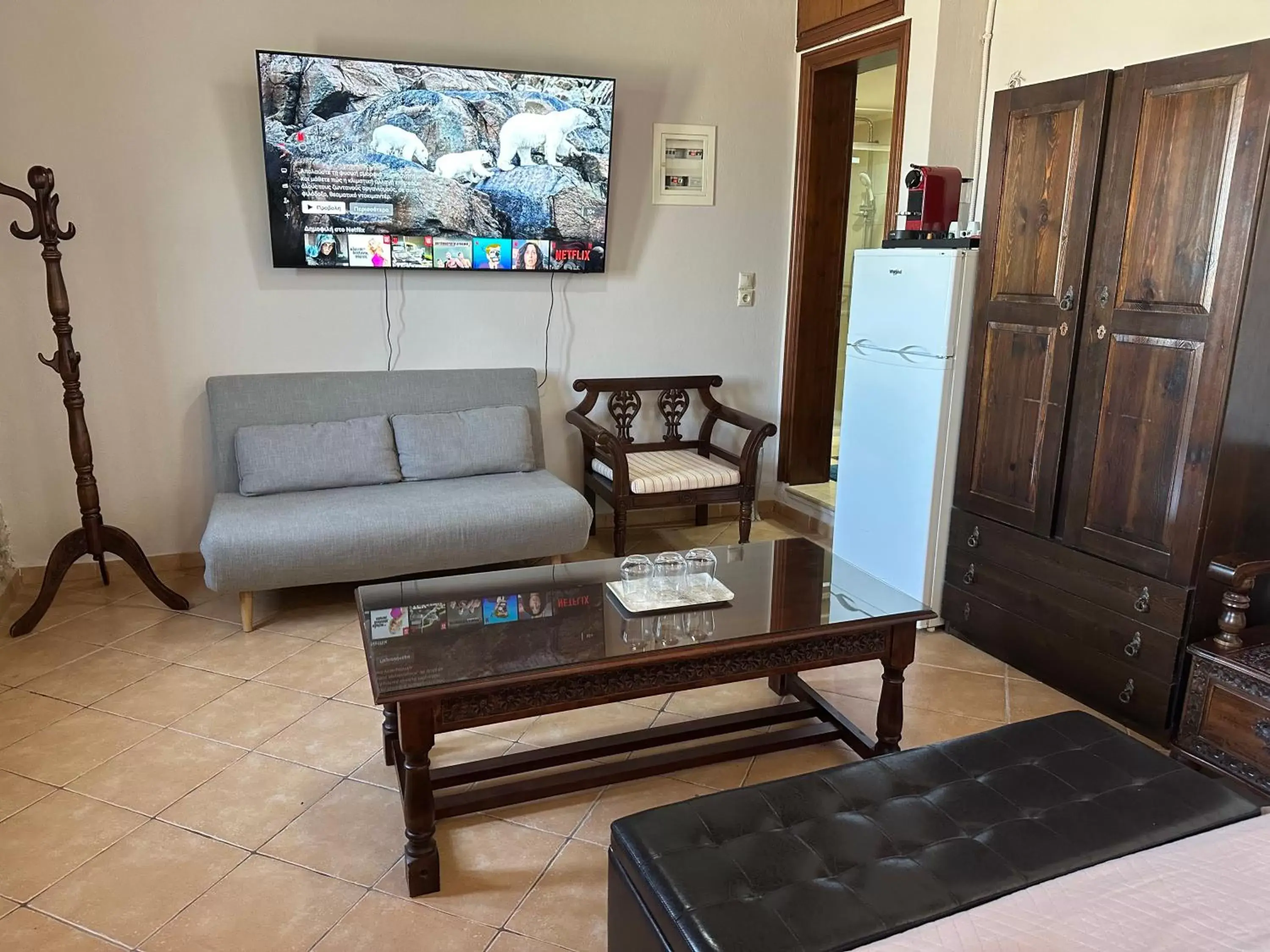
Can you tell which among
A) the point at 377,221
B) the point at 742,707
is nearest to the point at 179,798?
the point at 742,707

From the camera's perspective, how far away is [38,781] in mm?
2285

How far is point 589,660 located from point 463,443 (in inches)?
77.8

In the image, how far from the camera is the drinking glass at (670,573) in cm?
230

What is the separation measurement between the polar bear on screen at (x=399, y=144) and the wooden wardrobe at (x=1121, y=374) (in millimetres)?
2137

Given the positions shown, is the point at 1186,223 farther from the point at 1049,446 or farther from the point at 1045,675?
the point at 1045,675

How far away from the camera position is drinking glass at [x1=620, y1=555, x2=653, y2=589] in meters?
2.31

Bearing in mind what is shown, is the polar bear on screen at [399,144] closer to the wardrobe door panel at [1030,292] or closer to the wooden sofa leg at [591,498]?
the wooden sofa leg at [591,498]

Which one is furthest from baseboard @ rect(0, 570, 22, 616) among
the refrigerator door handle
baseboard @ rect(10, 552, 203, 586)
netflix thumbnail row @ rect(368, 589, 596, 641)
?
the refrigerator door handle

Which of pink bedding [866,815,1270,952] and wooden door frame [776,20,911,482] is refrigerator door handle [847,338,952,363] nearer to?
wooden door frame [776,20,911,482]

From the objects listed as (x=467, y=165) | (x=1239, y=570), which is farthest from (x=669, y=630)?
(x=467, y=165)

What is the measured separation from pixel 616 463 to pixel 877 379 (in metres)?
1.07

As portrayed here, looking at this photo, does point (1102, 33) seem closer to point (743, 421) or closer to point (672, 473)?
point (743, 421)

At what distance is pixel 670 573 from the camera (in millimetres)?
2355

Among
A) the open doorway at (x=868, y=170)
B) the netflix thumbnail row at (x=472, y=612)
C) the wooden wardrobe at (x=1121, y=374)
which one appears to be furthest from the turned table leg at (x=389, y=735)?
the open doorway at (x=868, y=170)
